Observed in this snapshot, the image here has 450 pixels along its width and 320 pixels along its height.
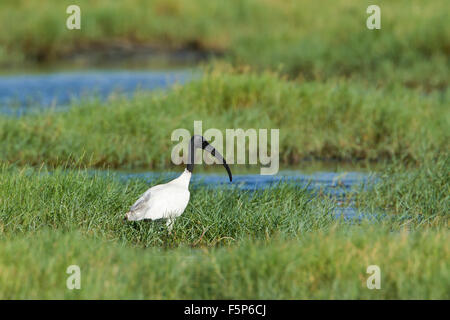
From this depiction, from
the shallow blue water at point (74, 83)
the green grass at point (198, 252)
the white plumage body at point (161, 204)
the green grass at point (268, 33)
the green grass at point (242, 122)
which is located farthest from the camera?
the green grass at point (268, 33)

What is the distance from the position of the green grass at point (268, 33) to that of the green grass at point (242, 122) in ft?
17.0

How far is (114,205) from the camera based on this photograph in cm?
884

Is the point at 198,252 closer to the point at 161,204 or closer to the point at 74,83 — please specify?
the point at 161,204

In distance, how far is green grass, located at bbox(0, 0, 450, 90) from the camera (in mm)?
21391

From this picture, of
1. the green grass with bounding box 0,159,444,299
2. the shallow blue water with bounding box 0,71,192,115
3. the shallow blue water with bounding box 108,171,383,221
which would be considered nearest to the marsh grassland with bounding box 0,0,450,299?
the green grass with bounding box 0,159,444,299

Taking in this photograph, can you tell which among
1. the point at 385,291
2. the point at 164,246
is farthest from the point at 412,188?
the point at 385,291

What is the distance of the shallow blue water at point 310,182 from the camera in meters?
9.89

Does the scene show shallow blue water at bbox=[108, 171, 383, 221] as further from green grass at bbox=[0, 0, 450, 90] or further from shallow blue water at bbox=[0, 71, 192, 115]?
shallow blue water at bbox=[0, 71, 192, 115]

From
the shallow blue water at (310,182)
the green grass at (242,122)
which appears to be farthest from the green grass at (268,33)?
the shallow blue water at (310,182)

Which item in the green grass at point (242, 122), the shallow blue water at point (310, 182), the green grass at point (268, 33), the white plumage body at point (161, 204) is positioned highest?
the green grass at point (268, 33)

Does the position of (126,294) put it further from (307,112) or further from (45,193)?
(307,112)

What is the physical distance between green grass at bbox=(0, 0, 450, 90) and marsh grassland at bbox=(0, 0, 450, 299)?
0.18 feet

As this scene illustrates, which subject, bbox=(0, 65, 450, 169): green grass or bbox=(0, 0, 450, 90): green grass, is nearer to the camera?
bbox=(0, 65, 450, 169): green grass

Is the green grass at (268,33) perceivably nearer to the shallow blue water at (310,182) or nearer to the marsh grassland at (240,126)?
the marsh grassland at (240,126)
